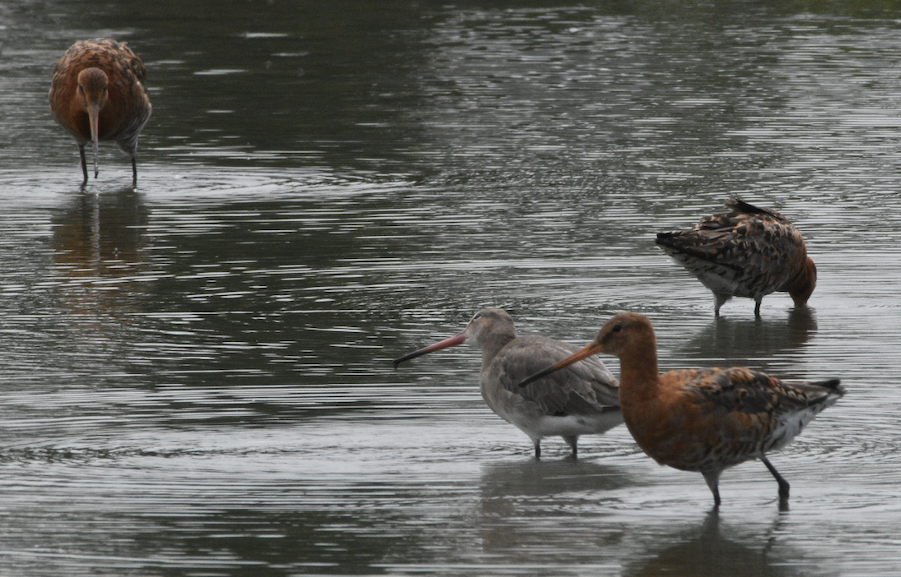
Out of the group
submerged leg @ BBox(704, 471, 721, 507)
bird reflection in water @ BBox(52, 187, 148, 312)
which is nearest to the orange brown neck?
submerged leg @ BBox(704, 471, 721, 507)

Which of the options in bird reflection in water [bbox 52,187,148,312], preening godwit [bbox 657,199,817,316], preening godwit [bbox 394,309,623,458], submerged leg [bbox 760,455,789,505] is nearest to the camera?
submerged leg [bbox 760,455,789,505]

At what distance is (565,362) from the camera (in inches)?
302

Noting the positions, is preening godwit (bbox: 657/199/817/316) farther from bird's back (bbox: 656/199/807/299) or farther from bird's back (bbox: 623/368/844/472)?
bird's back (bbox: 623/368/844/472)

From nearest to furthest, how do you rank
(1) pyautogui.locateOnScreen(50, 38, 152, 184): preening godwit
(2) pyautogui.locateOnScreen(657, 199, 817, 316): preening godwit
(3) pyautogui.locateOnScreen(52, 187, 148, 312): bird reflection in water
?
(2) pyautogui.locateOnScreen(657, 199, 817, 316): preening godwit < (3) pyautogui.locateOnScreen(52, 187, 148, 312): bird reflection in water < (1) pyautogui.locateOnScreen(50, 38, 152, 184): preening godwit

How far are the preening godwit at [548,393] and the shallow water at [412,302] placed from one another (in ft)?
0.76

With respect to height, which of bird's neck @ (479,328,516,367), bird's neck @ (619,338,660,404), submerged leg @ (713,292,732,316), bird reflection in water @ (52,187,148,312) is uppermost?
bird's neck @ (619,338,660,404)

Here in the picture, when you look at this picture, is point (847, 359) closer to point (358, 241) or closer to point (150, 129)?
point (358, 241)

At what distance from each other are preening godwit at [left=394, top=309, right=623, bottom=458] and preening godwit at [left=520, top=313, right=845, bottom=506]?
657 mm

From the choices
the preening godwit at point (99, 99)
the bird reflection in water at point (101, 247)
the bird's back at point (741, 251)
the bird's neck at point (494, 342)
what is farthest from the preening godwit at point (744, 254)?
the preening godwit at point (99, 99)

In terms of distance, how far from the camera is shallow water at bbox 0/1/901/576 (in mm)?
7219

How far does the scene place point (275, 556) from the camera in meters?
6.89

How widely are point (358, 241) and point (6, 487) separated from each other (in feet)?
21.1

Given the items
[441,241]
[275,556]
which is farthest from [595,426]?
[441,241]

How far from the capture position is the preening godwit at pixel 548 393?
321 inches
